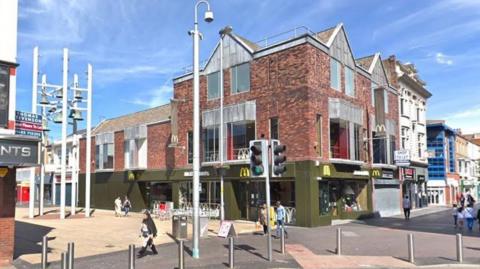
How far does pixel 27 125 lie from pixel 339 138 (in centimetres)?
1926

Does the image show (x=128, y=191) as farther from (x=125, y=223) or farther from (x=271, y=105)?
(x=271, y=105)

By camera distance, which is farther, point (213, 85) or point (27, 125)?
point (213, 85)

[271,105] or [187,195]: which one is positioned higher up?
[271,105]

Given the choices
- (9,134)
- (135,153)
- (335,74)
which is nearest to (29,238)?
(9,134)

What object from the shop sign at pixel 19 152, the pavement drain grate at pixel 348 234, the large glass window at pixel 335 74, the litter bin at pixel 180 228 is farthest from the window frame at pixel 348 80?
the shop sign at pixel 19 152

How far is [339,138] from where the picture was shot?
2870 cm

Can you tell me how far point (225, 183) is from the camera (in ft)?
97.3

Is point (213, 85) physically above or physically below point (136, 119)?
above

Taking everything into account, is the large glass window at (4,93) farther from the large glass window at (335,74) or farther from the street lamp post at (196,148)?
the large glass window at (335,74)

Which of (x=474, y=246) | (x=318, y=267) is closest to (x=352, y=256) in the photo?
(x=318, y=267)

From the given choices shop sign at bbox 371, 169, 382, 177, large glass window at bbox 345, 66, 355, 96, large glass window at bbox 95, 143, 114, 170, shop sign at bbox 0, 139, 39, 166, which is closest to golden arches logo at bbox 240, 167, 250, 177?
large glass window at bbox 345, 66, 355, 96

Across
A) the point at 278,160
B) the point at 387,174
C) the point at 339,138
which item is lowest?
the point at 387,174

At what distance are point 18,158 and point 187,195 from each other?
20.8 meters

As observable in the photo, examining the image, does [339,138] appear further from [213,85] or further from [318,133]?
[213,85]
